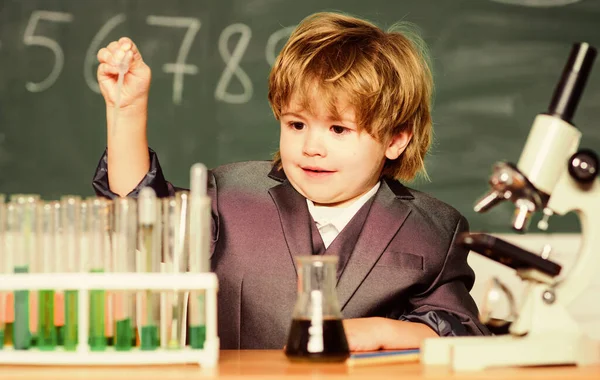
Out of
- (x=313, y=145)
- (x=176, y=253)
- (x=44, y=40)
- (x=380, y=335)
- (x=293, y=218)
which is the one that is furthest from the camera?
(x=44, y=40)

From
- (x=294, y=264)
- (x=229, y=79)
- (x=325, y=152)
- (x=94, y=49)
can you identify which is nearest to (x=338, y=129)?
(x=325, y=152)

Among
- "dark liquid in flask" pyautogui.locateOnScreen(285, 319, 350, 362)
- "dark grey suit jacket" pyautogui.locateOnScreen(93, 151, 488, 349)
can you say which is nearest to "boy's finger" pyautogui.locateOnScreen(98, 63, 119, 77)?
"dark grey suit jacket" pyautogui.locateOnScreen(93, 151, 488, 349)

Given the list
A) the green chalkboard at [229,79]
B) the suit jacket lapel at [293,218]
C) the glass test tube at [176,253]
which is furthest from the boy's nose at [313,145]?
the green chalkboard at [229,79]

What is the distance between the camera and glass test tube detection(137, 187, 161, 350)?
3.60ft

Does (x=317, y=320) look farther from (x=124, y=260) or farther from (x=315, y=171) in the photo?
(x=315, y=171)

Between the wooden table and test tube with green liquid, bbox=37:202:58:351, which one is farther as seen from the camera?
test tube with green liquid, bbox=37:202:58:351

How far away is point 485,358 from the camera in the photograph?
109 cm

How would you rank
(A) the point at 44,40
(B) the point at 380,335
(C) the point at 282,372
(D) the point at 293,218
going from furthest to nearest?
(A) the point at 44,40 → (D) the point at 293,218 → (B) the point at 380,335 → (C) the point at 282,372

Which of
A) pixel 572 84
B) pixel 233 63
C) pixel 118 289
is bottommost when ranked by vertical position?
pixel 118 289

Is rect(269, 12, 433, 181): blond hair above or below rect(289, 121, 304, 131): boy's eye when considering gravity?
above

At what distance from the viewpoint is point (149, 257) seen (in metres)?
1.13

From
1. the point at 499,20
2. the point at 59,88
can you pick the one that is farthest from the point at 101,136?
the point at 499,20

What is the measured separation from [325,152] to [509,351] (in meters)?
0.58

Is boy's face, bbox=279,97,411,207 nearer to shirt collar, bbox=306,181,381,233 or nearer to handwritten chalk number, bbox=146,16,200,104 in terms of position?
shirt collar, bbox=306,181,381,233
